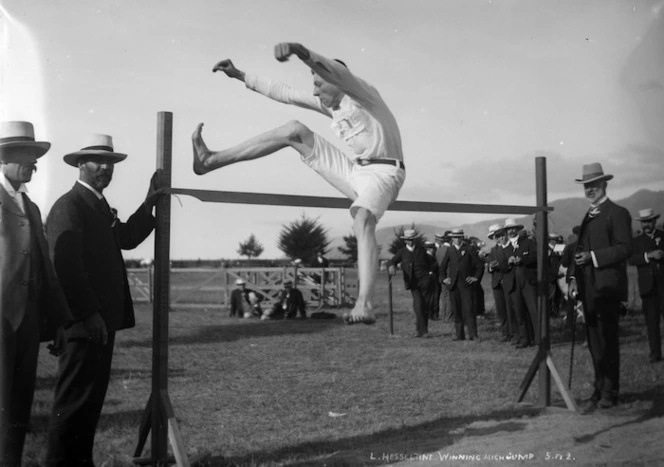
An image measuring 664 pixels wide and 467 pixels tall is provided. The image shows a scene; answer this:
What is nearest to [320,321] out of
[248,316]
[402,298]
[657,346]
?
[248,316]

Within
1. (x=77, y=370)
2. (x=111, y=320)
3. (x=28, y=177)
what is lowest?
(x=77, y=370)

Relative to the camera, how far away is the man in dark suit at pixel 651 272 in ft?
23.1

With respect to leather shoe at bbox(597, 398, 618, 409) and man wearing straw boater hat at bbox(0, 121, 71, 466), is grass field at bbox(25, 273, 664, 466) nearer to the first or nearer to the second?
leather shoe at bbox(597, 398, 618, 409)

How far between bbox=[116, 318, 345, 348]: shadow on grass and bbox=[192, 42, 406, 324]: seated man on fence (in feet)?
21.6

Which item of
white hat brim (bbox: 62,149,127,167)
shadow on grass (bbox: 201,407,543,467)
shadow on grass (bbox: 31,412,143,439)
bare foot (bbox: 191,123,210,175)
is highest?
bare foot (bbox: 191,123,210,175)

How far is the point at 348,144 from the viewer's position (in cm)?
376

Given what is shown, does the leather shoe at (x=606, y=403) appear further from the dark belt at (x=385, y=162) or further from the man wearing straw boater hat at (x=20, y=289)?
the man wearing straw boater hat at (x=20, y=289)

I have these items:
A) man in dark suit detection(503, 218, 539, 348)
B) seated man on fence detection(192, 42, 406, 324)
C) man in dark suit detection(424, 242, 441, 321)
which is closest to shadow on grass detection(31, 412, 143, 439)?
seated man on fence detection(192, 42, 406, 324)

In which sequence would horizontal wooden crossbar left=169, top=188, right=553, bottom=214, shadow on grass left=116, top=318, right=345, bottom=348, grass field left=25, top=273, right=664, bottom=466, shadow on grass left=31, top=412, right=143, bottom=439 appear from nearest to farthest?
horizontal wooden crossbar left=169, top=188, right=553, bottom=214
grass field left=25, top=273, right=664, bottom=466
shadow on grass left=31, top=412, right=143, bottom=439
shadow on grass left=116, top=318, right=345, bottom=348

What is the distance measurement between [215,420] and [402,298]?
13.1m

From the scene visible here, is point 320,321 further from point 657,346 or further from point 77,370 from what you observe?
point 77,370

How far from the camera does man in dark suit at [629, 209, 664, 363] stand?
703cm

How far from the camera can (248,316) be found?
14.8 meters

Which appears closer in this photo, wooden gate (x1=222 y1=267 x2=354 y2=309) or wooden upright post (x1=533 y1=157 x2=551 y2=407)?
wooden upright post (x1=533 y1=157 x2=551 y2=407)
